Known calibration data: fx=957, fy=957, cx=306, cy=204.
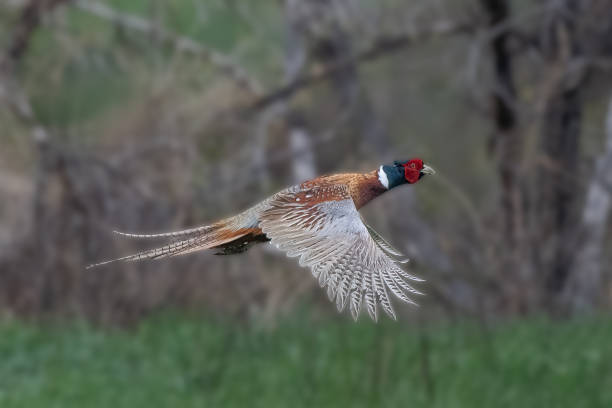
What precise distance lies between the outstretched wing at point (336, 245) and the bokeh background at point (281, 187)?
5.98 m

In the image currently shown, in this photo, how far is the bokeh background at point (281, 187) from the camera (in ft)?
29.2

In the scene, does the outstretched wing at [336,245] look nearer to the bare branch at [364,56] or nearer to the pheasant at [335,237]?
the pheasant at [335,237]

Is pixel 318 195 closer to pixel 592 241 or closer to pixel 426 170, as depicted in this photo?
pixel 426 170

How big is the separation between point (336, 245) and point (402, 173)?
18 cm

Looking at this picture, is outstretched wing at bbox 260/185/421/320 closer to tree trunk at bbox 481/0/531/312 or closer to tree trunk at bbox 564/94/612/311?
tree trunk at bbox 481/0/531/312

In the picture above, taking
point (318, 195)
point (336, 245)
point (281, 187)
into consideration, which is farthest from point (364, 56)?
point (336, 245)

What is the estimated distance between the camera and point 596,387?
891cm

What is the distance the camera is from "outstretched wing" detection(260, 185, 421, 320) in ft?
5.14

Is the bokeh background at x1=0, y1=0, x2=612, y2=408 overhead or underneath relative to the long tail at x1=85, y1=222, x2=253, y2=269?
overhead

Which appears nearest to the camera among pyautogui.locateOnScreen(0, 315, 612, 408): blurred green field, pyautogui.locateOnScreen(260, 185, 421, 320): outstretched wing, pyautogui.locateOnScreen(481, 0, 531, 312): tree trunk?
pyautogui.locateOnScreen(260, 185, 421, 320): outstretched wing

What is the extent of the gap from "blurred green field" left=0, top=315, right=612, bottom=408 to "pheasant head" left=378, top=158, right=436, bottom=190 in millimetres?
7155

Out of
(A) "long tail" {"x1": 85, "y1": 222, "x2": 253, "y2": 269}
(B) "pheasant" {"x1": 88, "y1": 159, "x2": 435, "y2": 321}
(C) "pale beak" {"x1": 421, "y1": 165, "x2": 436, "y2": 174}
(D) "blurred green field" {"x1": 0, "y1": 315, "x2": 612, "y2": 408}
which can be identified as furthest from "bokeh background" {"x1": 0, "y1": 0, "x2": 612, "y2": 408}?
(C) "pale beak" {"x1": 421, "y1": 165, "x2": 436, "y2": 174}

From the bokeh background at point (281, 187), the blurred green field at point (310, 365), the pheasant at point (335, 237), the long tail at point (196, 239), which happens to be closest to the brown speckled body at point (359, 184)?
the pheasant at point (335, 237)

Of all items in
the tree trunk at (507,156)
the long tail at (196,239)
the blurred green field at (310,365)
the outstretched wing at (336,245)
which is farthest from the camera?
the tree trunk at (507,156)
